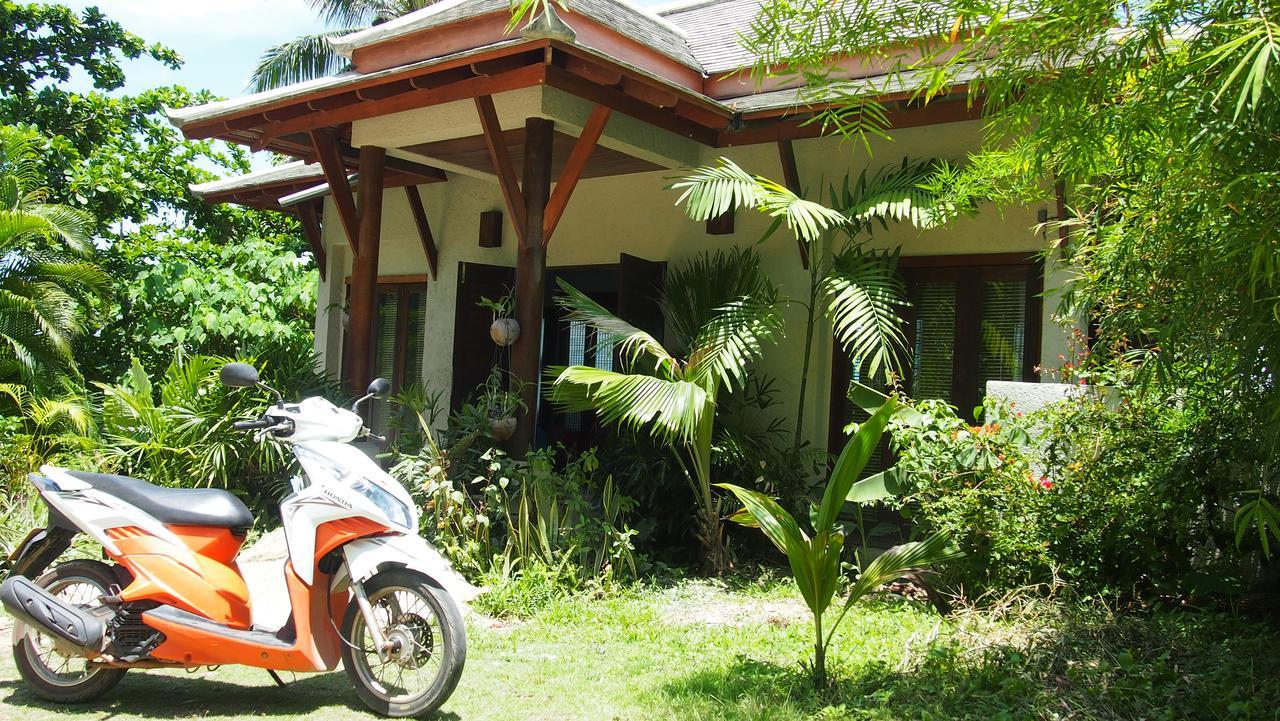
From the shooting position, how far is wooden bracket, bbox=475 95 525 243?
6.47m

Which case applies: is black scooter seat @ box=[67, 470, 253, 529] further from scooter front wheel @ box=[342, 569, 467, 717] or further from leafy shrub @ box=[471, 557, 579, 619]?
leafy shrub @ box=[471, 557, 579, 619]

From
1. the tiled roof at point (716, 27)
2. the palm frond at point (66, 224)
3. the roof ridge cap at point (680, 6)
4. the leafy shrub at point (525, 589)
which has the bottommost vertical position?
the leafy shrub at point (525, 589)

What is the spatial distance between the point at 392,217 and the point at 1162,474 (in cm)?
840

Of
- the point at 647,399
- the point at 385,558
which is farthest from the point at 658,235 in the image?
the point at 385,558

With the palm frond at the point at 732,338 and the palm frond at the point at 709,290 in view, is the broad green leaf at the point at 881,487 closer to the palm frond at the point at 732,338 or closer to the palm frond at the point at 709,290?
the palm frond at the point at 732,338

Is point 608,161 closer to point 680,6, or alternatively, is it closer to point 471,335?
point 471,335

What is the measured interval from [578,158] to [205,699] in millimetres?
3973

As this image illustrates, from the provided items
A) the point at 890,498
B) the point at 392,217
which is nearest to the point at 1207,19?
the point at 890,498

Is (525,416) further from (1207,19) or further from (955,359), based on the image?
(1207,19)

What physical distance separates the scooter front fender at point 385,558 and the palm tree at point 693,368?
2125 millimetres

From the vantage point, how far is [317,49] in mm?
24594

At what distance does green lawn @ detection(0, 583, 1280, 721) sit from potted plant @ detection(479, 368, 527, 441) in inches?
71.7

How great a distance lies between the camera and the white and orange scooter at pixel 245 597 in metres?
3.50

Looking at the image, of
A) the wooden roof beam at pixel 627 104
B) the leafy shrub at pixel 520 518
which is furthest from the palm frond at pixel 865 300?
the leafy shrub at pixel 520 518
